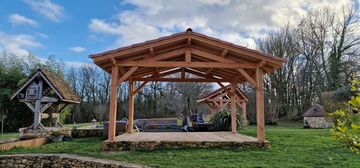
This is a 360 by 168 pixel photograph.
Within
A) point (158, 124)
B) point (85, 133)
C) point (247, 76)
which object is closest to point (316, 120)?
point (158, 124)

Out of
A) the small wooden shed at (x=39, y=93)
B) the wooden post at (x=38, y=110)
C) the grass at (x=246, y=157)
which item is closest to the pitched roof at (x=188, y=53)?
the grass at (x=246, y=157)

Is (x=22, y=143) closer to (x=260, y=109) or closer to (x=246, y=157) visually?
(x=246, y=157)

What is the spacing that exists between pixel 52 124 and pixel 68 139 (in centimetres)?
438

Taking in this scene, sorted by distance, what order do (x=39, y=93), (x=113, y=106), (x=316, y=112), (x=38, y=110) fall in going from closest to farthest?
(x=113, y=106)
(x=38, y=110)
(x=39, y=93)
(x=316, y=112)

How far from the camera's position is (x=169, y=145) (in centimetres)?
841

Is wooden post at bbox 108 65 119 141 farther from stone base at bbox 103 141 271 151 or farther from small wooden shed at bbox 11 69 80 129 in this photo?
small wooden shed at bbox 11 69 80 129

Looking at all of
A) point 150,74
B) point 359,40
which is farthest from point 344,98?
point 150,74

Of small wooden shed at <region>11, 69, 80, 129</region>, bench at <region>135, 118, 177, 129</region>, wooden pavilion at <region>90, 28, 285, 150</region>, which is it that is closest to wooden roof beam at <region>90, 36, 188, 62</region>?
wooden pavilion at <region>90, 28, 285, 150</region>

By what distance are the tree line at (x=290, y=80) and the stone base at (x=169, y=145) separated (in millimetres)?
16479

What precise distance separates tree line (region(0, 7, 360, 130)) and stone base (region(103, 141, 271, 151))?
1648cm

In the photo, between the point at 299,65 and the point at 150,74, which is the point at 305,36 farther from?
the point at 150,74

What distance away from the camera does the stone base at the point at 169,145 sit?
8136mm

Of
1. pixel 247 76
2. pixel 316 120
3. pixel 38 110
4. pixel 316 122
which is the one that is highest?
pixel 247 76

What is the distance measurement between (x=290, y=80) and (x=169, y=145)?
76.6 feet
